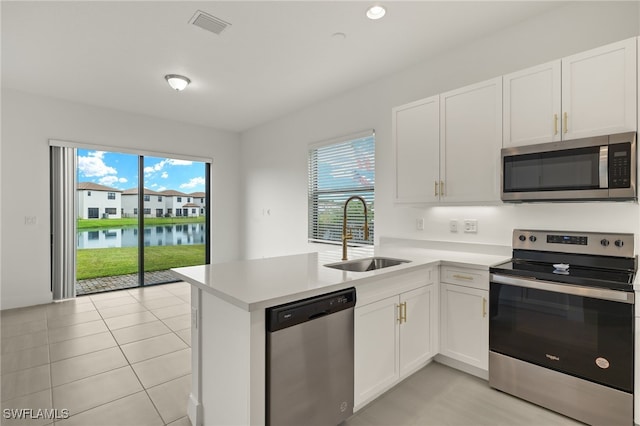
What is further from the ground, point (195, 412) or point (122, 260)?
point (122, 260)

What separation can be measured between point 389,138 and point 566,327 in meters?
2.40

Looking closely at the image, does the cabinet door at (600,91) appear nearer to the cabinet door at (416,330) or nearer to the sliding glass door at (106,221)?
the cabinet door at (416,330)

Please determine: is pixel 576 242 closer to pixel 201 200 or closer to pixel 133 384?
pixel 133 384

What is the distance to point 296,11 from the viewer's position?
2488mm

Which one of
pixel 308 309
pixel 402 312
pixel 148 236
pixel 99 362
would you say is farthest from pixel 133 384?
pixel 148 236

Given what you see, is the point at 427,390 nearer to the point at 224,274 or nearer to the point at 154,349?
the point at 224,274

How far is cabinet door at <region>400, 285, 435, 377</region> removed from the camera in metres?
2.21

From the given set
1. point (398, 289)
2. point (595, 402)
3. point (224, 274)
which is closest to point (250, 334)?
point (224, 274)

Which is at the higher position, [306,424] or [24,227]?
[24,227]

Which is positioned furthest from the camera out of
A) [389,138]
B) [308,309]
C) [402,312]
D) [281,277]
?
[389,138]

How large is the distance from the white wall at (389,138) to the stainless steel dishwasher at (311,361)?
1741 mm

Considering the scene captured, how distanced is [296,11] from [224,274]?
2075 millimetres

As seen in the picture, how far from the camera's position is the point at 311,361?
1606 millimetres

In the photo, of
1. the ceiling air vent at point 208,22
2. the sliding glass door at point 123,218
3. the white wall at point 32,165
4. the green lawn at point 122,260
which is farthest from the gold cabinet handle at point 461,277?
the white wall at point 32,165
